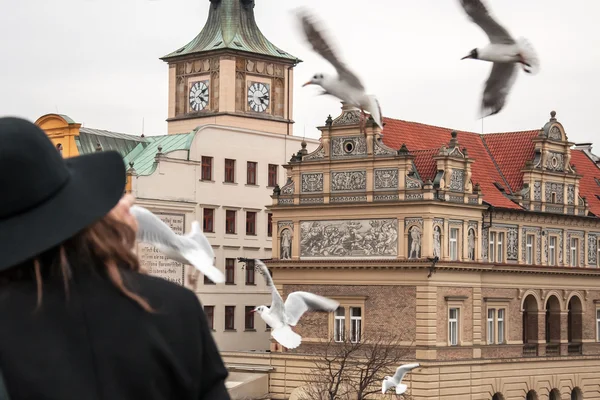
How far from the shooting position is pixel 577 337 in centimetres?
7019

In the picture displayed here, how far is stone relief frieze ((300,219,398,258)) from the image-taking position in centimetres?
6191

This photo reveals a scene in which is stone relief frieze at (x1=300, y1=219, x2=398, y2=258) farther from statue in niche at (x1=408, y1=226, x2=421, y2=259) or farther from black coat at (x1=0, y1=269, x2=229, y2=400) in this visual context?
black coat at (x1=0, y1=269, x2=229, y2=400)

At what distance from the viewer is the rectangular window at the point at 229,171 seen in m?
70.8

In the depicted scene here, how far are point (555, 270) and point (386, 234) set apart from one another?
1072 centimetres

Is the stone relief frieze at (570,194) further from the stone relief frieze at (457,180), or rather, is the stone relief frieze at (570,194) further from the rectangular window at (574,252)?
the stone relief frieze at (457,180)

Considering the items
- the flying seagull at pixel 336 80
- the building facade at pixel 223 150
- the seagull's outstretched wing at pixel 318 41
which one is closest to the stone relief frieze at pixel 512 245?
the building facade at pixel 223 150

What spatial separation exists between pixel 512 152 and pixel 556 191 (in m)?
2.65

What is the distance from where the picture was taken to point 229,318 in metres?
70.8

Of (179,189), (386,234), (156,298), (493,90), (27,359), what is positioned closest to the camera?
(27,359)

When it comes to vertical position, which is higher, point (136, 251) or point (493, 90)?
point (493, 90)

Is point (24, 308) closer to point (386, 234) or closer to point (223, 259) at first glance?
point (386, 234)

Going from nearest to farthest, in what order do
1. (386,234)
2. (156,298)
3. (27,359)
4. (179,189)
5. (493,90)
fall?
(27,359), (156,298), (493,90), (386,234), (179,189)

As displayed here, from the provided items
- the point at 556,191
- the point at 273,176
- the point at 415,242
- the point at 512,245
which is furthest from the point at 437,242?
the point at 273,176

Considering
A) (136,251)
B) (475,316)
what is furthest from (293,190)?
(136,251)
